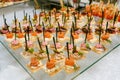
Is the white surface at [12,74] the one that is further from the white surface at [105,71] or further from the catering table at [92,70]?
the white surface at [105,71]

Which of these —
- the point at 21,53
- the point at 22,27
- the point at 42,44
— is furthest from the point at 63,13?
the point at 21,53

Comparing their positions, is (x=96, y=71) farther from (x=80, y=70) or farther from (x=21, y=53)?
(x=21, y=53)

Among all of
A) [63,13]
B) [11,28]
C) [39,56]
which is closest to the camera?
[39,56]

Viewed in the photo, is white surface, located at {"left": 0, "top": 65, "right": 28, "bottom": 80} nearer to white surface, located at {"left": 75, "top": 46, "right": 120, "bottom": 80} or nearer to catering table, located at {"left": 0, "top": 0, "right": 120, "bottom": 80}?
catering table, located at {"left": 0, "top": 0, "right": 120, "bottom": 80}

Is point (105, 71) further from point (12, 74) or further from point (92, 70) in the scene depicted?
point (12, 74)

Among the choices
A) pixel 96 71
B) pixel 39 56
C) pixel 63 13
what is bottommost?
pixel 96 71

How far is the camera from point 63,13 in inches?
62.5

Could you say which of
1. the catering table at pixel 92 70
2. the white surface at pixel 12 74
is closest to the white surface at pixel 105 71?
the catering table at pixel 92 70

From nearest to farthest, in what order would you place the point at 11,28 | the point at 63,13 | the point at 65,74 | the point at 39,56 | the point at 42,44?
the point at 65,74 < the point at 39,56 < the point at 42,44 < the point at 11,28 < the point at 63,13

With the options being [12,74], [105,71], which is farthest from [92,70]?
[12,74]

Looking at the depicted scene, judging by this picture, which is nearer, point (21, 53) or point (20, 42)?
point (21, 53)

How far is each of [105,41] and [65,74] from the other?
1.34 feet

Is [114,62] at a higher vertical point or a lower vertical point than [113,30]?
lower

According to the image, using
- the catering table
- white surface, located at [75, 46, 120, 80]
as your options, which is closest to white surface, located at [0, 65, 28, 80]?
the catering table
